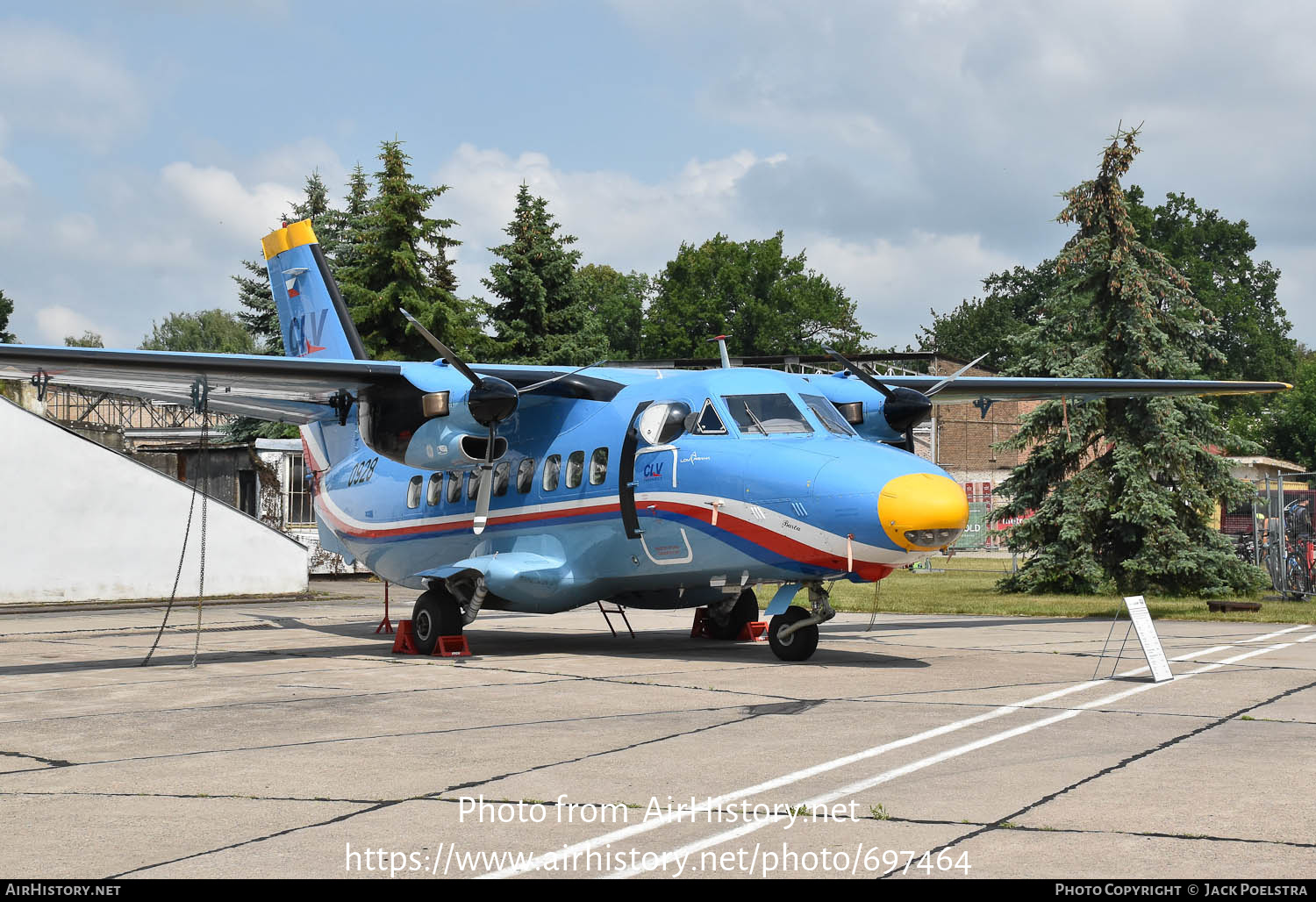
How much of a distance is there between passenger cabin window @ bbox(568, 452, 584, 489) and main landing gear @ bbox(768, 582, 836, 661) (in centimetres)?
308

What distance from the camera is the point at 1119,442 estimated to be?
91.3ft

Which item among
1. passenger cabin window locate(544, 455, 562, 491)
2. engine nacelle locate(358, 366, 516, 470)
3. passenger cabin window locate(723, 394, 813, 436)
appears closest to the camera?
passenger cabin window locate(723, 394, 813, 436)

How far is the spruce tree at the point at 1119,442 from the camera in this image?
2692 cm

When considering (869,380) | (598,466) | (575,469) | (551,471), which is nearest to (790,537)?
(598,466)

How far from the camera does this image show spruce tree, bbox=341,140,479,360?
4122 cm

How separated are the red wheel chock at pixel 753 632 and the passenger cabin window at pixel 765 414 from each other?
4.17 meters

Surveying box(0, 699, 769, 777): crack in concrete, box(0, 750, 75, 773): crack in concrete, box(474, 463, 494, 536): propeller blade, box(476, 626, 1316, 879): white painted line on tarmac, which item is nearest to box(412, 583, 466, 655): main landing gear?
box(474, 463, 494, 536): propeller blade

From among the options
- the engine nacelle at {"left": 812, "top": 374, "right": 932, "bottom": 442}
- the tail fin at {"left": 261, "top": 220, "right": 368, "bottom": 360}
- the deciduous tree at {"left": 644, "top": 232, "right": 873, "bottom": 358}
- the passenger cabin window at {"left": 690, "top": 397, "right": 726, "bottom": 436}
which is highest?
the deciduous tree at {"left": 644, "top": 232, "right": 873, "bottom": 358}

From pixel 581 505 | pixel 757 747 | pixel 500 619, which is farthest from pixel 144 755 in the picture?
pixel 500 619

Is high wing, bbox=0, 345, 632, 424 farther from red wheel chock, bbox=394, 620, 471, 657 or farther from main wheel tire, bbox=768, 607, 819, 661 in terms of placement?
main wheel tire, bbox=768, 607, 819, 661

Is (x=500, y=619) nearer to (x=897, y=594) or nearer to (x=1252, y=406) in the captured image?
(x=897, y=594)

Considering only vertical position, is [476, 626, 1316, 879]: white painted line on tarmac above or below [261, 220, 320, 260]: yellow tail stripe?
below

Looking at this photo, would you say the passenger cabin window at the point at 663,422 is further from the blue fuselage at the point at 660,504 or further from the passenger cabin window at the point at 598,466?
the passenger cabin window at the point at 598,466

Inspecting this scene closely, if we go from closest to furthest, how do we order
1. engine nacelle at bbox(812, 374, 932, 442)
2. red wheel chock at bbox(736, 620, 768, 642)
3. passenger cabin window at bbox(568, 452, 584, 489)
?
passenger cabin window at bbox(568, 452, 584, 489) < engine nacelle at bbox(812, 374, 932, 442) < red wheel chock at bbox(736, 620, 768, 642)
